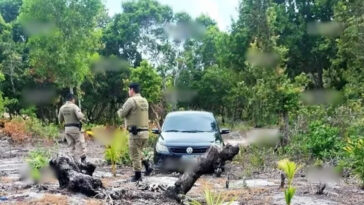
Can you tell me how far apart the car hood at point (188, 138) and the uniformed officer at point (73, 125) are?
6.11 ft

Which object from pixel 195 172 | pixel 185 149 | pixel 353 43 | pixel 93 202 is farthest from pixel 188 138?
pixel 353 43

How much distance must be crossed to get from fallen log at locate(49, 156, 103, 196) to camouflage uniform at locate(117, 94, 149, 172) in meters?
1.76

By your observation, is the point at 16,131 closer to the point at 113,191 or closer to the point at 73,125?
the point at 73,125

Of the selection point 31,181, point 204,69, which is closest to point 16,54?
point 204,69

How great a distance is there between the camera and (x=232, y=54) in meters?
32.8

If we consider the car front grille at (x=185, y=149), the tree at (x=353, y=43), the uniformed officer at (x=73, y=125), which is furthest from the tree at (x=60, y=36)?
the car front grille at (x=185, y=149)

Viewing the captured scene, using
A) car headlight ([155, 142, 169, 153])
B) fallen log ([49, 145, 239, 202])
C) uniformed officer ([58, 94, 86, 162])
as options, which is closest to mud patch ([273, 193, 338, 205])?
fallen log ([49, 145, 239, 202])

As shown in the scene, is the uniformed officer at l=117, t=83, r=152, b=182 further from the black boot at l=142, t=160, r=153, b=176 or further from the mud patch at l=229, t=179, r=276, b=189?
the mud patch at l=229, t=179, r=276, b=189

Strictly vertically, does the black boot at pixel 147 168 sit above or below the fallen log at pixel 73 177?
below

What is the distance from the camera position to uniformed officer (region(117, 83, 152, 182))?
32.0 ft

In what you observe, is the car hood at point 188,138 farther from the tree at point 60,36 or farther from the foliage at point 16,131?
the tree at point 60,36

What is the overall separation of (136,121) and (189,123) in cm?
308

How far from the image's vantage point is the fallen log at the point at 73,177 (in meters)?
7.45

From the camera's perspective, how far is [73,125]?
11.7 meters
